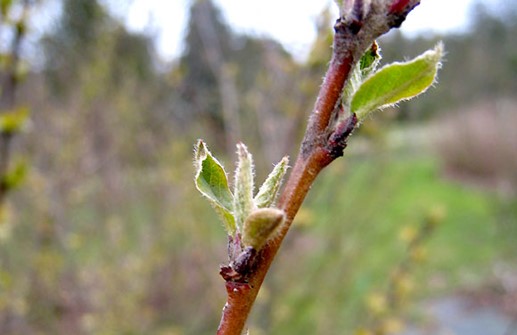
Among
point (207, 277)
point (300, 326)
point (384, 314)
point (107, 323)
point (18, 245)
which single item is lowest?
point (384, 314)

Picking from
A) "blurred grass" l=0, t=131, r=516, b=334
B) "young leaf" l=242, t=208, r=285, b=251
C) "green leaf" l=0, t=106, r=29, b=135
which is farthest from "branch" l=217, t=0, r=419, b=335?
"blurred grass" l=0, t=131, r=516, b=334

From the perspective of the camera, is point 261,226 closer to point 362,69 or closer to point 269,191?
point 269,191

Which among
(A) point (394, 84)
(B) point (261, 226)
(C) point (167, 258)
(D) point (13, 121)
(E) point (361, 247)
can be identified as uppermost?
(C) point (167, 258)

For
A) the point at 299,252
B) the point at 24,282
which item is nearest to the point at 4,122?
the point at 24,282

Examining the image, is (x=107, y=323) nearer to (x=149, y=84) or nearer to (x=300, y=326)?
(x=300, y=326)

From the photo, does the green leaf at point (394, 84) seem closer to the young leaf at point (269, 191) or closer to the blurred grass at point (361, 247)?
the young leaf at point (269, 191)

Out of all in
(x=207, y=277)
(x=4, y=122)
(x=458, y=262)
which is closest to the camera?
(x=4, y=122)

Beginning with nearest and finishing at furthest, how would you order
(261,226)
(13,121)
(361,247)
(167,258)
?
(261,226)
(13,121)
(361,247)
(167,258)

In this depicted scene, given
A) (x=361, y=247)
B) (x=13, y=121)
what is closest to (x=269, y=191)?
(x=13, y=121)
